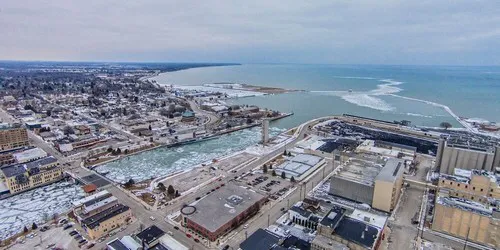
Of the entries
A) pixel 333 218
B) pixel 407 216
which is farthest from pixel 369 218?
pixel 407 216

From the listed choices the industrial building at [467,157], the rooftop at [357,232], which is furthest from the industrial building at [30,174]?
the industrial building at [467,157]

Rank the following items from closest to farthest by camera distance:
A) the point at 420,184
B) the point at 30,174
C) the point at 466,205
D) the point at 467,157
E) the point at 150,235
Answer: the point at 150,235 → the point at 466,205 → the point at 30,174 → the point at 420,184 → the point at 467,157

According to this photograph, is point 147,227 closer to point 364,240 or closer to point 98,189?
point 98,189

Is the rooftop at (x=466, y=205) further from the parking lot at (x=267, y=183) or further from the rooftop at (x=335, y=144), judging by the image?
the rooftop at (x=335, y=144)

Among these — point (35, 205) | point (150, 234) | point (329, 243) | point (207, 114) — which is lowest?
point (35, 205)

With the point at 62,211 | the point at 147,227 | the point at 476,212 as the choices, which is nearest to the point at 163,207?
the point at 147,227

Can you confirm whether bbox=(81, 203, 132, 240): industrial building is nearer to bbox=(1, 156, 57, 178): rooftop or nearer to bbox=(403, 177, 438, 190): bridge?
bbox=(1, 156, 57, 178): rooftop

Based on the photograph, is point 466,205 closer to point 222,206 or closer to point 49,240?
point 222,206
